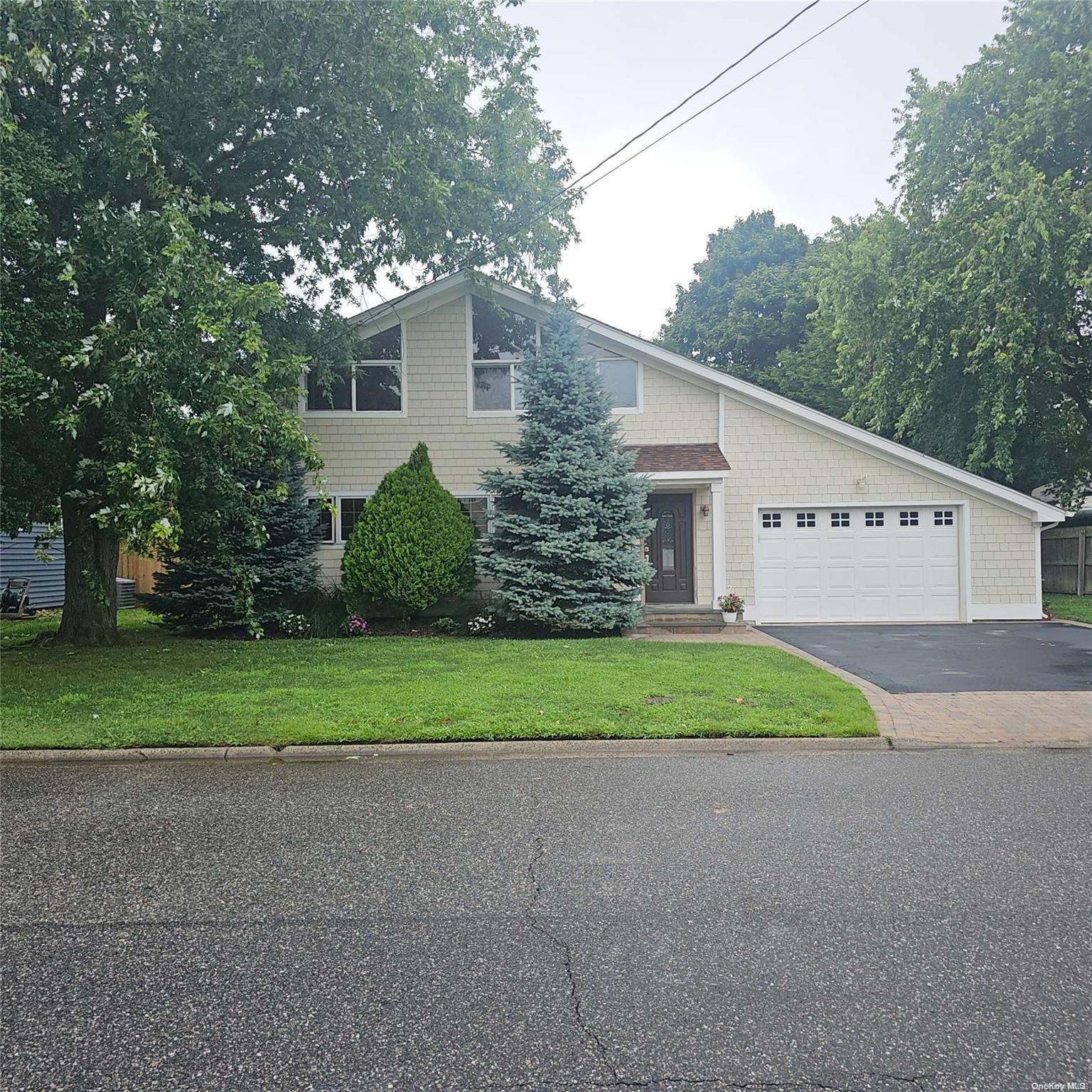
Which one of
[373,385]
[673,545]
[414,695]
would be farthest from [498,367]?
[414,695]

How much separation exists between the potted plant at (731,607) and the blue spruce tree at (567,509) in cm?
246

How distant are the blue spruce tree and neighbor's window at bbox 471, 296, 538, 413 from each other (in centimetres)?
207

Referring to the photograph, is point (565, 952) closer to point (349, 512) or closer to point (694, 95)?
point (694, 95)

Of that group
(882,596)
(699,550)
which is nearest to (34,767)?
(699,550)

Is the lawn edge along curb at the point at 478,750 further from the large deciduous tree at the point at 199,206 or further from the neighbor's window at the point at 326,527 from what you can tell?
the neighbor's window at the point at 326,527

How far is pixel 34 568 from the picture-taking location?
18.9m

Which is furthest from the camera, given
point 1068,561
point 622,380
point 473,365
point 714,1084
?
point 1068,561

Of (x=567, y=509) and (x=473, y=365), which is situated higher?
(x=473, y=365)

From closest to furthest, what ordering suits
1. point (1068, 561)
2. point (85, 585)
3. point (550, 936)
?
point (550, 936) < point (85, 585) < point (1068, 561)

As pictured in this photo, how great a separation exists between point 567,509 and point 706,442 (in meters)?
4.42

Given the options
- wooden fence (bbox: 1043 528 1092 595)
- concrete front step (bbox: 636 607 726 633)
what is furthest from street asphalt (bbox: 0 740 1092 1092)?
wooden fence (bbox: 1043 528 1092 595)

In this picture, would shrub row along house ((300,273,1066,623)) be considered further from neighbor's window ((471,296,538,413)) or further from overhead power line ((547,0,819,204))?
overhead power line ((547,0,819,204))

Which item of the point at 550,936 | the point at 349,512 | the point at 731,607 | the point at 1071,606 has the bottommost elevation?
the point at 550,936

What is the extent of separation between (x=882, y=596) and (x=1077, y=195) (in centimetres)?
1047
